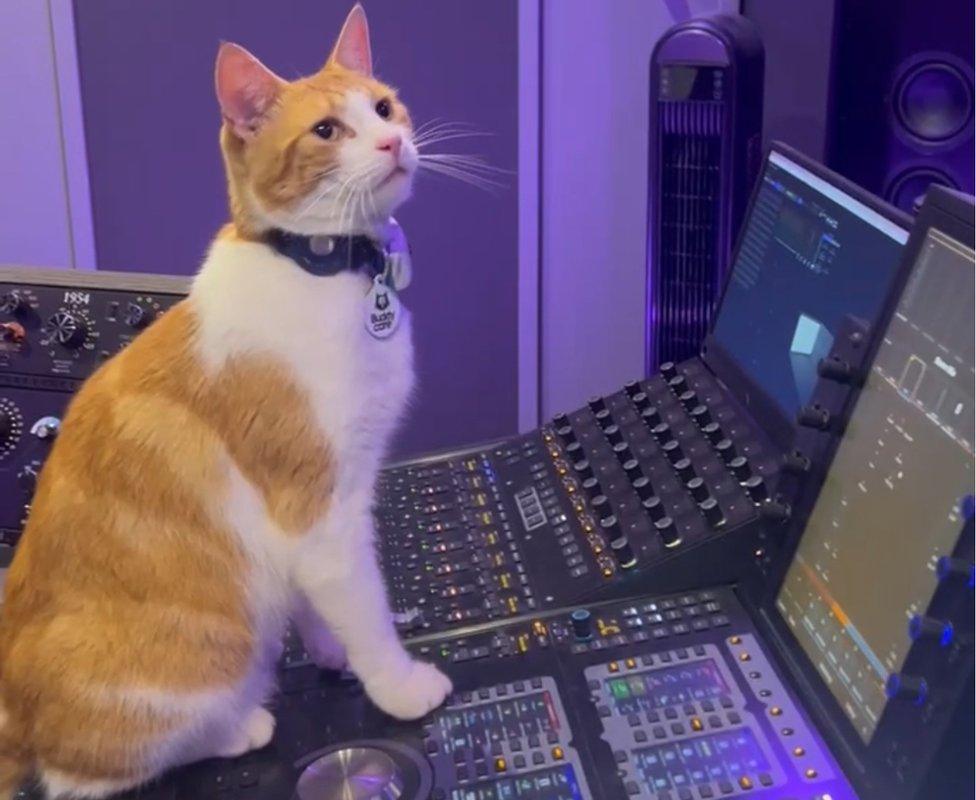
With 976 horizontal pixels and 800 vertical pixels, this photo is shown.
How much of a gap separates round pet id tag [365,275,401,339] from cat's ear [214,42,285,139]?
0.58 feet

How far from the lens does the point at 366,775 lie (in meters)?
0.83

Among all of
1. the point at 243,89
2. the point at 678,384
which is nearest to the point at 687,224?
the point at 678,384

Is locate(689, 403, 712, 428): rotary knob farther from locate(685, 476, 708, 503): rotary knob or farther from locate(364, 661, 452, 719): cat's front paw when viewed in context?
locate(364, 661, 452, 719): cat's front paw

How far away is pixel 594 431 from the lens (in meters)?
1.18

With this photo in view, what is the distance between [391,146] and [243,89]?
136mm

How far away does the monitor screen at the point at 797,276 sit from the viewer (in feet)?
3.13

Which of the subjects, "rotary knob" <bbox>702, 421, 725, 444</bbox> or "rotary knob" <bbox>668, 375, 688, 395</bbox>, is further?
"rotary knob" <bbox>668, 375, 688, 395</bbox>

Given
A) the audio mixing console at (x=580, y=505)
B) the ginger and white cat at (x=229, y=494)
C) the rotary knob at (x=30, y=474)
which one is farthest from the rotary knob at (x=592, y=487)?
the rotary knob at (x=30, y=474)

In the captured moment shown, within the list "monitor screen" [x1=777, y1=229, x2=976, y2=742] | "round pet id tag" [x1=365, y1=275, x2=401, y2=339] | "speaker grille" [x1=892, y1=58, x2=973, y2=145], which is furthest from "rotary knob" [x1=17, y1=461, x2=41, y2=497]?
"speaker grille" [x1=892, y1=58, x2=973, y2=145]

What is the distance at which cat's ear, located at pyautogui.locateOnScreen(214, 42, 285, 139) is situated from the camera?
3.19ft

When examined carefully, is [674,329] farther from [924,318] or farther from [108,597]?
[108,597]

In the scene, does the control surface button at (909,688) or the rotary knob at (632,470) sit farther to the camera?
the rotary knob at (632,470)

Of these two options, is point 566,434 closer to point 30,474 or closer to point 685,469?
point 685,469

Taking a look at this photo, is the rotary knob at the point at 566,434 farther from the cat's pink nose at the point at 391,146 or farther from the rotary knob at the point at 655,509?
the cat's pink nose at the point at 391,146
